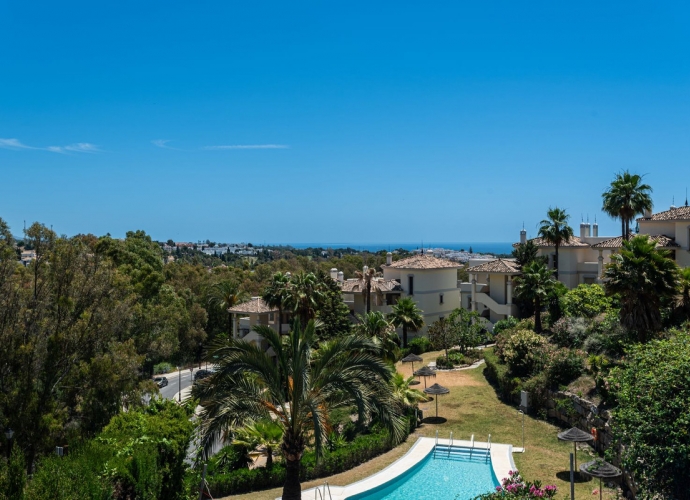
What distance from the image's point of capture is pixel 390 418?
16016 millimetres

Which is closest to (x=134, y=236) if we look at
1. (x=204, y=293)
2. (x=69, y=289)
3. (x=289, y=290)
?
(x=204, y=293)

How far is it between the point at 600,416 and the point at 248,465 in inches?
558

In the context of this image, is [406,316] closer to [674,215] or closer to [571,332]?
[571,332]

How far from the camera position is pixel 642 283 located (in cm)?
2484

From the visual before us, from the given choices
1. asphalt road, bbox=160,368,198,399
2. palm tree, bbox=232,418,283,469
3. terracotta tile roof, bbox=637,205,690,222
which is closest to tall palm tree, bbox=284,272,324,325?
asphalt road, bbox=160,368,198,399

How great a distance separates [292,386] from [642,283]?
16989 mm

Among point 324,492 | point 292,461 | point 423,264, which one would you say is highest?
point 423,264

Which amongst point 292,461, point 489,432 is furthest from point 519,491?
point 489,432

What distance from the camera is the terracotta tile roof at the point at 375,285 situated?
168 ft

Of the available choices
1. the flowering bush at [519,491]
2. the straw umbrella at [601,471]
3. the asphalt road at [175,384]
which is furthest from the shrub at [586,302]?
the asphalt road at [175,384]

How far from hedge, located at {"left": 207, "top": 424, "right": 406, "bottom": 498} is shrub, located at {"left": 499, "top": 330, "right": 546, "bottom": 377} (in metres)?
10.4

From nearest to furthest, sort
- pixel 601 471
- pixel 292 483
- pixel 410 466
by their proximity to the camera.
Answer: pixel 292 483 < pixel 601 471 < pixel 410 466

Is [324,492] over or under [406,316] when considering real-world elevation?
under

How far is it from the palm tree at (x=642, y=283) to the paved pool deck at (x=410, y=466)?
26.5 ft
